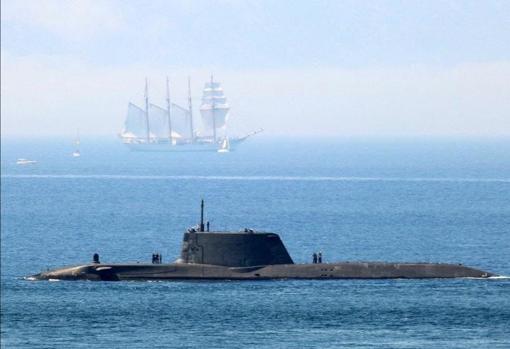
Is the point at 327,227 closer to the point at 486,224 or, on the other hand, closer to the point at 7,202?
the point at 486,224

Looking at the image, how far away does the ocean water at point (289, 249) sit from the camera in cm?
5850

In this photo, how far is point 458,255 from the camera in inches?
3674

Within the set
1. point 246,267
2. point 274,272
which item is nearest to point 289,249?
point 246,267

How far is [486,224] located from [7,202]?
192ft

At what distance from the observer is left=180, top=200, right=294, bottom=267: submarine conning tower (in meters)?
73.1

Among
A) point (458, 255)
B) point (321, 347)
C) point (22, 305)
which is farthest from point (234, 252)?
point (458, 255)

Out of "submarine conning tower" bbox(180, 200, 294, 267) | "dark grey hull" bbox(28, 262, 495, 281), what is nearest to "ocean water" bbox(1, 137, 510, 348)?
"dark grey hull" bbox(28, 262, 495, 281)

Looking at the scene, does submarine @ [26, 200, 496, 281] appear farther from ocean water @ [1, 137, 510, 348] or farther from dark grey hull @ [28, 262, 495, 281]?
ocean water @ [1, 137, 510, 348]

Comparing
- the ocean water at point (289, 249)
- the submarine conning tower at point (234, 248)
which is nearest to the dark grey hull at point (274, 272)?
the submarine conning tower at point (234, 248)

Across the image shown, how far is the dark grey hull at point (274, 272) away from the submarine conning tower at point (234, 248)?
1.44 feet

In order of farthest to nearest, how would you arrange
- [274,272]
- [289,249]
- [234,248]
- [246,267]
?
[289,249] → [246,267] → [234,248] → [274,272]

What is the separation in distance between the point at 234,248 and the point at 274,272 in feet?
Result: 8.40

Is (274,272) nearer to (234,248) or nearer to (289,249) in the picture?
(234,248)

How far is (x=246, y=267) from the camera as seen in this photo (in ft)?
241
